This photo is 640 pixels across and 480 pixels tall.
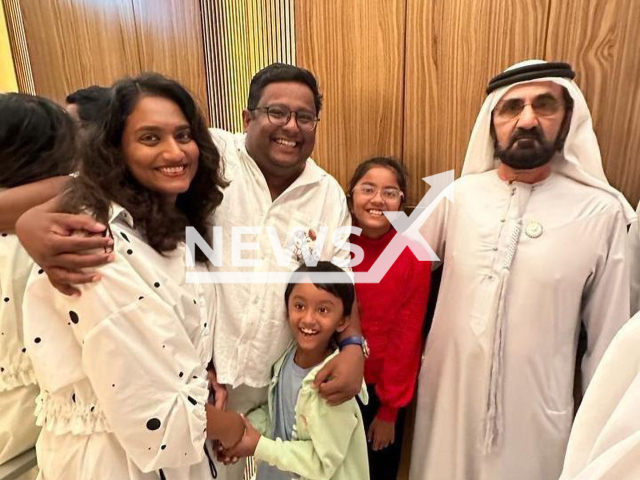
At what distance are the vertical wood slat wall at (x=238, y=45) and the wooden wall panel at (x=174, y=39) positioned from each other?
0.04 metres

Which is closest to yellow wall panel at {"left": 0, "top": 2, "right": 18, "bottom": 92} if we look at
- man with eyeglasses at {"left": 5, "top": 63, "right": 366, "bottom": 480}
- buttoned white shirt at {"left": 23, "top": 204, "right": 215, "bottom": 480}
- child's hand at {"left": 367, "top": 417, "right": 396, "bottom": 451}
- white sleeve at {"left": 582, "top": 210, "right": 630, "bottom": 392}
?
man with eyeglasses at {"left": 5, "top": 63, "right": 366, "bottom": 480}

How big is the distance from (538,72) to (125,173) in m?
1.26

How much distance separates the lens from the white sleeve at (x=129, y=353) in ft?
2.77

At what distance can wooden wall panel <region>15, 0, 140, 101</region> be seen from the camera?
2266 millimetres

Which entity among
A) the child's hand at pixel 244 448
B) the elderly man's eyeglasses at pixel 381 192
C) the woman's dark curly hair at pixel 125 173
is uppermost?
the woman's dark curly hair at pixel 125 173

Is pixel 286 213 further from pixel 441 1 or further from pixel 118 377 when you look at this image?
pixel 441 1

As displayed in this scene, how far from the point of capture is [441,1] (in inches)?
60.6

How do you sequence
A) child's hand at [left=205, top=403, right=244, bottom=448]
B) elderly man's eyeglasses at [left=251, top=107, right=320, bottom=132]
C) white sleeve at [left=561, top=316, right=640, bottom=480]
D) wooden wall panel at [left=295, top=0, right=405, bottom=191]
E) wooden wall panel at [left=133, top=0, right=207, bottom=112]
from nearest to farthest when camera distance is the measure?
white sleeve at [left=561, top=316, right=640, bottom=480] → child's hand at [left=205, top=403, right=244, bottom=448] → elderly man's eyeglasses at [left=251, top=107, right=320, bottom=132] → wooden wall panel at [left=295, top=0, right=405, bottom=191] → wooden wall panel at [left=133, top=0, right=207, bottom=112]

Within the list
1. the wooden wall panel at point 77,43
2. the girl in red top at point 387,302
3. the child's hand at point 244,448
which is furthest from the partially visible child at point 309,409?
the wooden wall panel at point 77,43

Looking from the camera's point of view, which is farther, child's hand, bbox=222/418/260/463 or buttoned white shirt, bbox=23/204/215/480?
child's hand, bbox=222/418/260/463

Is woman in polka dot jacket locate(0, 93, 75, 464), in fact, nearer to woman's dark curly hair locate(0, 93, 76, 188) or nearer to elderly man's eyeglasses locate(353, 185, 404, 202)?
woman's dark curly hair locate(0, 93, 76, 188)

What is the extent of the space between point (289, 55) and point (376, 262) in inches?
40.5

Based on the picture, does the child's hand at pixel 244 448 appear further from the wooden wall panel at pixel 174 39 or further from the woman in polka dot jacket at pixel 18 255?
the wooden wall panel at pixel 174 39

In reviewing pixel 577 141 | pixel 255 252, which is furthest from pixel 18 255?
pixel 577 141
